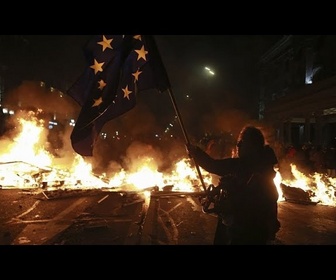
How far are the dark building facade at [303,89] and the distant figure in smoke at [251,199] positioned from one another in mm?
16181

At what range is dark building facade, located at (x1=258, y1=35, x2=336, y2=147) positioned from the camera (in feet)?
65.5

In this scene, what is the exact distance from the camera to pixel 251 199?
122 inches

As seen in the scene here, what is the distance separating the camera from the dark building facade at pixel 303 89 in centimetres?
1997

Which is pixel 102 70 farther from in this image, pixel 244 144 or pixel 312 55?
pixel 312 55

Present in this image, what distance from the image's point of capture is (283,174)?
13055 millimetres

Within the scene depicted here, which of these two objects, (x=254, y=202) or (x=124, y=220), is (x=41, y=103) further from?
(x=254, y=202)

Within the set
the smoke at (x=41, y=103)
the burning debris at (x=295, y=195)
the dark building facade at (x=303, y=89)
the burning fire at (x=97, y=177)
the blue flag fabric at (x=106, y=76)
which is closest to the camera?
the blue flag fabric at (x=106, y=76)

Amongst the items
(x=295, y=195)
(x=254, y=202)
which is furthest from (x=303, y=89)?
(x=254, y=202)

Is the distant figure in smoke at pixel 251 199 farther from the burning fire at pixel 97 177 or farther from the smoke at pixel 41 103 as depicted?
the smoke at pixel 41 103

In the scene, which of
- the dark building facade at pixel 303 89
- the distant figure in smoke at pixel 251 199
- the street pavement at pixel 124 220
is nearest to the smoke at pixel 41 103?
the street pavement at pixel 124 220

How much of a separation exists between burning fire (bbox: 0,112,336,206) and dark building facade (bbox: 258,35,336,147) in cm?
756

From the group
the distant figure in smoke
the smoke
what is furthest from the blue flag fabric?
the smoke

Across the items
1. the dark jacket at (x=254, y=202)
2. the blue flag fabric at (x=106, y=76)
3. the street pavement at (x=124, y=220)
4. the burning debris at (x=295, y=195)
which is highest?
the blue flag fabric at (x=106, y=76)
